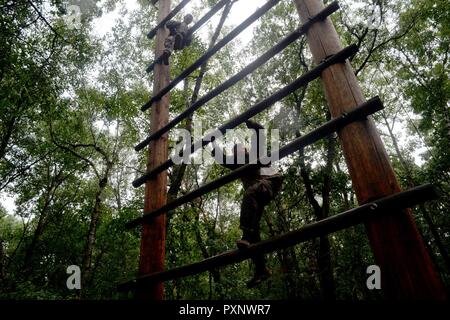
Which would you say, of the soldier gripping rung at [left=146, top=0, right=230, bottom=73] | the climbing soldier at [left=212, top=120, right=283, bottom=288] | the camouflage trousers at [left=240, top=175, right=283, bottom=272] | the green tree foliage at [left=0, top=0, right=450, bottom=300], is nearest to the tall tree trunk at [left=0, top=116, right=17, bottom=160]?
the green tree foliage at [left=0, top=0, right=450, bottom=300]

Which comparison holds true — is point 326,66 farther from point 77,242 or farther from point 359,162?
point 77,242

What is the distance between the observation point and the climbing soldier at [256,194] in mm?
2559

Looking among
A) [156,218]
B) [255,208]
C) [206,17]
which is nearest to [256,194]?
[255,208]

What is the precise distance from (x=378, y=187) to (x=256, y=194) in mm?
1400

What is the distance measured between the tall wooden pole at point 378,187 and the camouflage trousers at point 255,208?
1.17 meters

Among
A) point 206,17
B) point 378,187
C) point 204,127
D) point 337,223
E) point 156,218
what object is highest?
point 204,127

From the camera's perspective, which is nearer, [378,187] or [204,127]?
[378,187]

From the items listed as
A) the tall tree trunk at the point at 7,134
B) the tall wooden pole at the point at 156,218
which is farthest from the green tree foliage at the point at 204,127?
the tall wooden pole at the point at 156,218

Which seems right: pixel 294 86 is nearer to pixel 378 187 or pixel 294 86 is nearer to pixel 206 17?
pixel 378 187

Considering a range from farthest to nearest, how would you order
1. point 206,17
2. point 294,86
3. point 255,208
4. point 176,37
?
point 176,37, point 206,17, point 255,208, point 294,86

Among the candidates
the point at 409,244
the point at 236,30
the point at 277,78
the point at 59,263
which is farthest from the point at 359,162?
the point at 59,263

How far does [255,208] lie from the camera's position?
268 cm
